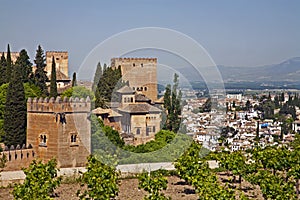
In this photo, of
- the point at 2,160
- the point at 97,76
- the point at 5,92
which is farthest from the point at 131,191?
the point at 97,76

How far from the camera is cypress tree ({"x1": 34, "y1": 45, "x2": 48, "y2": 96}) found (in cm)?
2885

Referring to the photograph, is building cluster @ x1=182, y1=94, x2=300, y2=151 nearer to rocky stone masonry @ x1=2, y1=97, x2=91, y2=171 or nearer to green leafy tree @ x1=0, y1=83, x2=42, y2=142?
rocky stone masonry @ x1=2, y1=97, x2=91, y2=171

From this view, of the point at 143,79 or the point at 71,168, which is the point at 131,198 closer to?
the point at 71,168

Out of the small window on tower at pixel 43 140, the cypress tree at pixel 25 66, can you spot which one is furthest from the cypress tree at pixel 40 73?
the small window on tower at pixel 43 140

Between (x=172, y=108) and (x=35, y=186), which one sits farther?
(x=172, y=108)

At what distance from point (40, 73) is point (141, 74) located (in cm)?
646

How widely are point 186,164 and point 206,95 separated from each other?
285 centimetres

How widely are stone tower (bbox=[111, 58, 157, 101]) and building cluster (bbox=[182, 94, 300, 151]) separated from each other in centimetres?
169

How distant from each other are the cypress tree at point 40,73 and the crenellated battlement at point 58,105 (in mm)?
7480

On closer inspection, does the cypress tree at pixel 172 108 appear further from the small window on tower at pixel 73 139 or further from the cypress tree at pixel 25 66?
the cypress tree at pixel 25 66

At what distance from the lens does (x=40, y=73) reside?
29812 mm

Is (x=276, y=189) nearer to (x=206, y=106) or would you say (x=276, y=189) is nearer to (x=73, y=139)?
(x=206, y=106)

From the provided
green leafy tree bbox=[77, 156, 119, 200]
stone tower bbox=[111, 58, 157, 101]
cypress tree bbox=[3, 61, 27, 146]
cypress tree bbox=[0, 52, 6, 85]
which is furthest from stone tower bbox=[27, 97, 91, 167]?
cypress tree bbox=[0, 52, 6, 85]

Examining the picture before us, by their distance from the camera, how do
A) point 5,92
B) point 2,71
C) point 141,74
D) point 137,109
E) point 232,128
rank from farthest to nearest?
point 232,128 → point 2,71 → point 141,74 → point 5,92 → point 137,109
